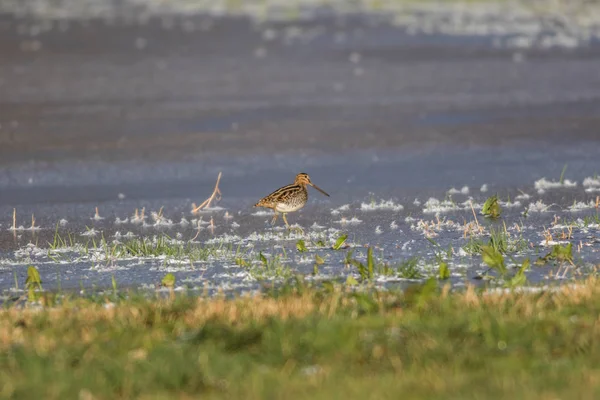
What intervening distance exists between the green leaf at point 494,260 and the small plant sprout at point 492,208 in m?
2.46

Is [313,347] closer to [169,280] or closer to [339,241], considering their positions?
[169,280]

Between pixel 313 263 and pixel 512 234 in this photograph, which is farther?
pixel 512 234

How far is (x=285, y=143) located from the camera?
15328 millimetres

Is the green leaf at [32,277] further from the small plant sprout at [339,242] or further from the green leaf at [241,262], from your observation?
the small plant sprout at [339,242]

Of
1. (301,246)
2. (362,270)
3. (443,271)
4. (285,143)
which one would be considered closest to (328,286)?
(362,270)

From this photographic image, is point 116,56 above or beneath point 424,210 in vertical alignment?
above

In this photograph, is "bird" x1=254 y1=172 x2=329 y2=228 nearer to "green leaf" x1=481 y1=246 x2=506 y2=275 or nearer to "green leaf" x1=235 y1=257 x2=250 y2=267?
"green leaf" x1=235 y1=257 x2=250 y2=267

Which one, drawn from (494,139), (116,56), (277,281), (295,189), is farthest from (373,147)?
(116,56)

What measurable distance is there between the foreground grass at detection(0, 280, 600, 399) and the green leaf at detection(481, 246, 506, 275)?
71 cm

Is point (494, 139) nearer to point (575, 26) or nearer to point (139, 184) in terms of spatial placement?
point (139, 184)

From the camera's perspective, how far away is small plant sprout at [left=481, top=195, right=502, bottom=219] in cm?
1045

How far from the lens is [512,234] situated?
31.9 feet

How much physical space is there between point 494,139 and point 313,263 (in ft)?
23.0

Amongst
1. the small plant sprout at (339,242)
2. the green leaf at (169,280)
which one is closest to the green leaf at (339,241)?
the small plant sprout at (339,242)
